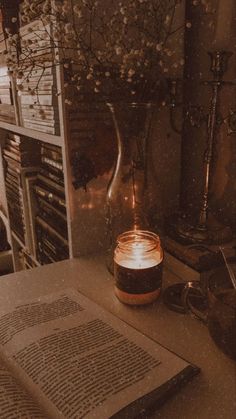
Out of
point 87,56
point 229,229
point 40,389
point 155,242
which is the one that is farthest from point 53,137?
point 40,389

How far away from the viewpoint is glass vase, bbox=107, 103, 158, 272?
81cm

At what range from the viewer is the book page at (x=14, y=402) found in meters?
0.46

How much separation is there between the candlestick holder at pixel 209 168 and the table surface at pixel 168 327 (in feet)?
0.39

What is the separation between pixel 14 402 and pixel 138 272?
1.06 ft

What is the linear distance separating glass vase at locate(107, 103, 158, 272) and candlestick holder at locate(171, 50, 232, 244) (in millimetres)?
105

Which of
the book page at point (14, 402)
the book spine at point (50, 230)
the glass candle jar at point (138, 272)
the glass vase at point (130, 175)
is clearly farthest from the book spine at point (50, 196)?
the book page at point (14, 402)

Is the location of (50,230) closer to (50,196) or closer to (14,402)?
(50,196)

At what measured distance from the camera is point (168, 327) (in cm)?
67

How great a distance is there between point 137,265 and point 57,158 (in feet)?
1.54

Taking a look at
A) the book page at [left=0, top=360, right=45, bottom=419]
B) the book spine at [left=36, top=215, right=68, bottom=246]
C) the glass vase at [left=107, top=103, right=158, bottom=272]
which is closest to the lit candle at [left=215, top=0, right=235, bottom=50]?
the glass vase at [left=107, top=103, right=158, bottom=272]

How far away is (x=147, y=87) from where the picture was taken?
875 millimetres

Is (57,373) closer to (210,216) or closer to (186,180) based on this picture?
(210,216)

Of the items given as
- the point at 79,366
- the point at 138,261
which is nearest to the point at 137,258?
the point at 138,261

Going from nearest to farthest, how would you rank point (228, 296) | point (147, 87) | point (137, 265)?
point (228, 296)
point (137, 265)
point (147, 87)
